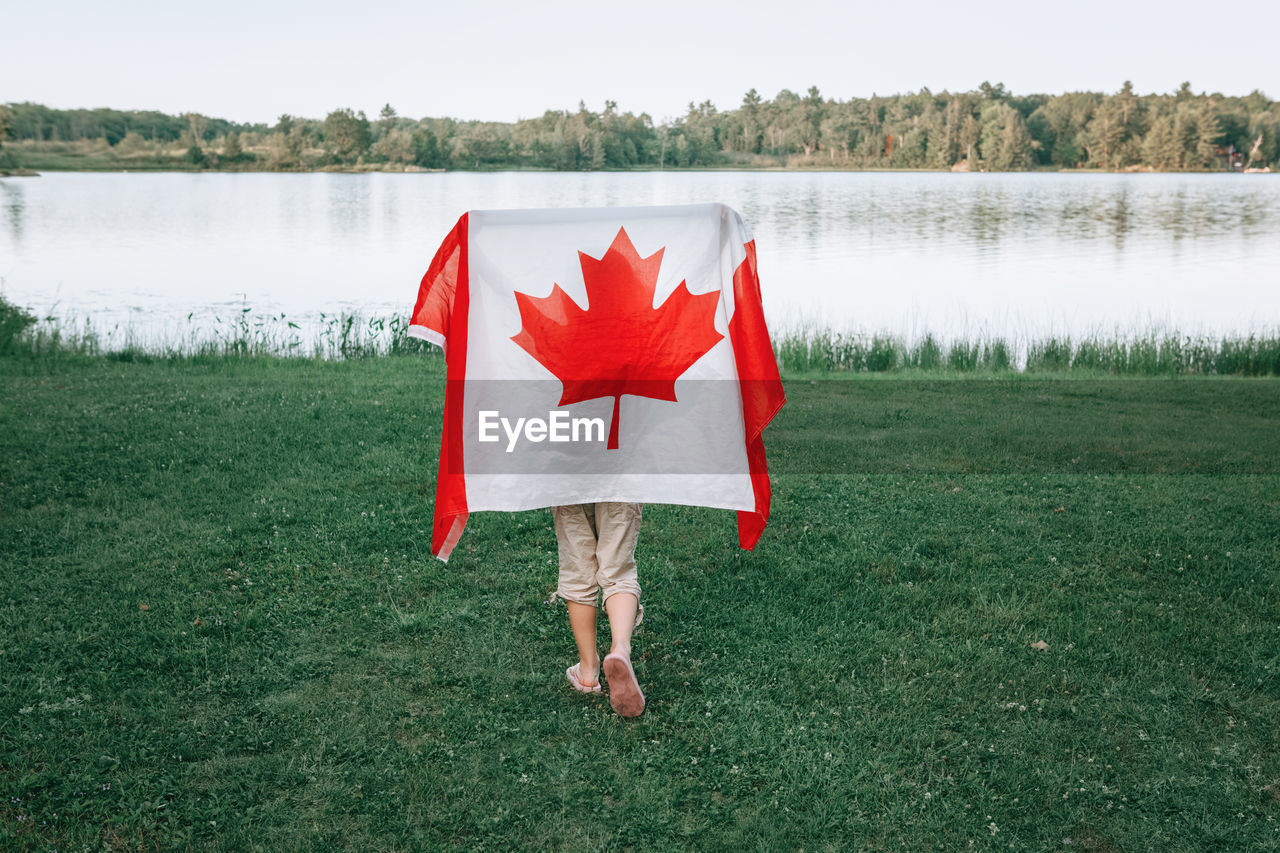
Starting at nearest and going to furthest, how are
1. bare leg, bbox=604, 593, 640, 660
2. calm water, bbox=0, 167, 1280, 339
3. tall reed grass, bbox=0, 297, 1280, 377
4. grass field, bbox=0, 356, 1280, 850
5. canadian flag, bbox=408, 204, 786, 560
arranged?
grass field, bbox=0, 356, 1280, 850 → bare leg, bbox=604, 593, 640, 660 → canadian flag, bbox=408, 204, 786, 560 → tall reed grass, bbox=0, 297, 1280, 377 → calm water, bbox=0, 167, 1280, 339

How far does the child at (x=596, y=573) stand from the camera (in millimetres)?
4488

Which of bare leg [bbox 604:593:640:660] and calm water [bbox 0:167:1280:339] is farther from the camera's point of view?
calm water [bbox 0:167:1280:339]

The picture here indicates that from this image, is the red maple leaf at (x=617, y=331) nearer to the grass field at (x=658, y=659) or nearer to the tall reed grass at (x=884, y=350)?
the grass field at (x=658, y=659)

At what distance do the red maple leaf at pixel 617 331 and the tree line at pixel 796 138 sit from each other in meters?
96.1

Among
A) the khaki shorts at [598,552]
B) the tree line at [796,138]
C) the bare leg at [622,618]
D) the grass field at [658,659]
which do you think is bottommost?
the grass field at [658,659]

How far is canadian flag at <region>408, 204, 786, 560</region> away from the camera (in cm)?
454

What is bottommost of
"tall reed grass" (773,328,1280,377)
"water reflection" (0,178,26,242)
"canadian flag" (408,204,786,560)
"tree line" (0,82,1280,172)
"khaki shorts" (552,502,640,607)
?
"khaki shorts" (552,502,640,607)

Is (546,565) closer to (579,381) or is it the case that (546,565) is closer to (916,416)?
(579,381)

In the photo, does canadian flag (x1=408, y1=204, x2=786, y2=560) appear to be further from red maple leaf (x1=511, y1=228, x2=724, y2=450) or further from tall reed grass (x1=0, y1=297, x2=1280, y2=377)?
tall reed grass (x1=0, y1=297, x2=1280, y2=377)

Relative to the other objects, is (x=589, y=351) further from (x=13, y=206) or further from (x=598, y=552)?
(x=13, y=206)

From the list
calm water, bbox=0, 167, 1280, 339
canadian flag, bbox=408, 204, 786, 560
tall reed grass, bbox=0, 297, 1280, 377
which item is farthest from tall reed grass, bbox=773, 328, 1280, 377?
canadian flag, bbox=408, 204, 786, 560

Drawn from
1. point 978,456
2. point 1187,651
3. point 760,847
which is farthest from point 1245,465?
point 760,847

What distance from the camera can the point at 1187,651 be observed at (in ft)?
16.8

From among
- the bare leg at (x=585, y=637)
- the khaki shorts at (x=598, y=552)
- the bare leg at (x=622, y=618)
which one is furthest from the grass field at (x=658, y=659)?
the khaki shorts at (x=598, y=552)
